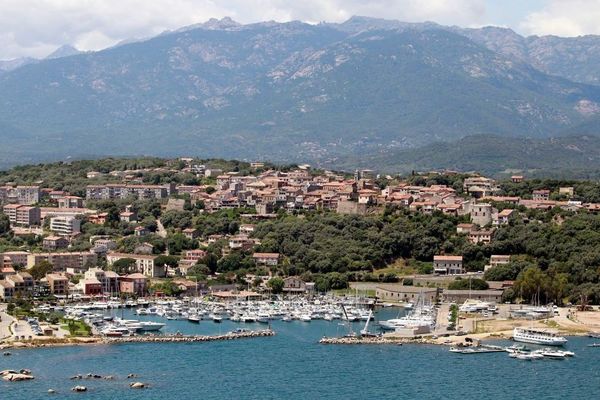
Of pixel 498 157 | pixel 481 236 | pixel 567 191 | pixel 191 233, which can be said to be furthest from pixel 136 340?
pixel 498 157

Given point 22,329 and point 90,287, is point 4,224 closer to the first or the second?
point 90,287

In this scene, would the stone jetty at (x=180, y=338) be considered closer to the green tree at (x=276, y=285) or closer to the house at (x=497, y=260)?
the green tree at (x=276, y=285)

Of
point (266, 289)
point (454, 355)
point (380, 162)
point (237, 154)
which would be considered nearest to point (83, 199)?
point (266, 289)

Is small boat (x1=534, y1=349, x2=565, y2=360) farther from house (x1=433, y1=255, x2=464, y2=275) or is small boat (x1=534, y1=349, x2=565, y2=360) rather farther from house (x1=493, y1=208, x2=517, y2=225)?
house (x1=493, y1=208, x2=517, y2=225)

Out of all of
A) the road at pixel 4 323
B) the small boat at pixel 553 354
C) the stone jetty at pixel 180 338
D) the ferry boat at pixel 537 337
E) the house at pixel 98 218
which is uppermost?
the house at pixel 98 218

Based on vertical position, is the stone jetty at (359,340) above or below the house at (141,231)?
below

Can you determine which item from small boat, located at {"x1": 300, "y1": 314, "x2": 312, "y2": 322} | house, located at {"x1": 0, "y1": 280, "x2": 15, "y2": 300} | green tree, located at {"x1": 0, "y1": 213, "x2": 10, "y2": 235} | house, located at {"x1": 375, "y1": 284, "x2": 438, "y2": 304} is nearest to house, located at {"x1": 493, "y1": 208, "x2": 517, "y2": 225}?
house, located at {"x1": 375, "y1": 284, "x2": 438, "y2": 304}

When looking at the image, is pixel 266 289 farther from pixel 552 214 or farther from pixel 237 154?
pixel 237 154

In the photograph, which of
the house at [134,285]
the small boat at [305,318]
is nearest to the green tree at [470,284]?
the small boat at [305,318]
